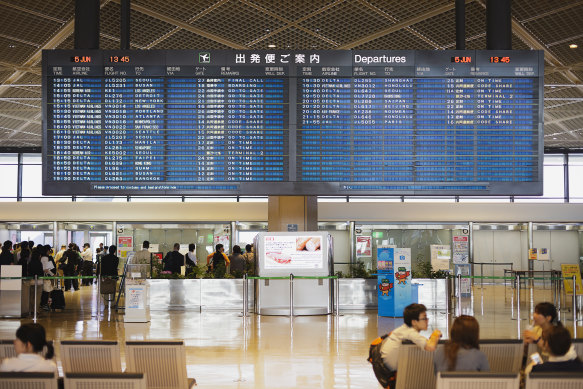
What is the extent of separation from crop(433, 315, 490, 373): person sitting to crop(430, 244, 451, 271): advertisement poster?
2052 centimetres

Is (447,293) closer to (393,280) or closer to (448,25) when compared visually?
(393,280)

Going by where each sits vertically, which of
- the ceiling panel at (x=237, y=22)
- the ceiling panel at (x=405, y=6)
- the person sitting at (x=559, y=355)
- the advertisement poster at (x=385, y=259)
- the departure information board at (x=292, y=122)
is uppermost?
the ceiling panel at (x=237, y=22)

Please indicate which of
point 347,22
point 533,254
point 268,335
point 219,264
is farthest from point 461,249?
point 268,335

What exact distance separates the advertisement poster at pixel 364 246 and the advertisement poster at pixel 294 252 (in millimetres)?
10956

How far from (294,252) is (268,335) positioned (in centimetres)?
361

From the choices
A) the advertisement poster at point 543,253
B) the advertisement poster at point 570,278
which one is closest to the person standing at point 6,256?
the advertisement poster at point 570,278

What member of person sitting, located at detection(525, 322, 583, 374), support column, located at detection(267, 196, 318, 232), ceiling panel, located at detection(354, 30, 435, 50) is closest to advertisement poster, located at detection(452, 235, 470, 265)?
support column, located at detection(267, 196, 318, 232)

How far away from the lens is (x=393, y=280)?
15.2 m

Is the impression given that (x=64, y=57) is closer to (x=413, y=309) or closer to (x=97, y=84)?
(x=97, y=84)

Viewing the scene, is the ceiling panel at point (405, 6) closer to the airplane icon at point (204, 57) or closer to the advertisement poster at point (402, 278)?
the airplane icon at point (204, 57)

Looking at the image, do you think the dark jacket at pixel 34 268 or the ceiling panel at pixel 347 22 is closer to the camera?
the ceiling panel at pixel 347 22

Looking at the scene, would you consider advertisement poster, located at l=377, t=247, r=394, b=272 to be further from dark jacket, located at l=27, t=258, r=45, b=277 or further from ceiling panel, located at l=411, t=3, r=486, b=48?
dark jacket, located at l=27, t=258, r=45, b=277

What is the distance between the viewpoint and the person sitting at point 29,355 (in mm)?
5098

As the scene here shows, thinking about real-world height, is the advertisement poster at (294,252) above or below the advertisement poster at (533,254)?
above
